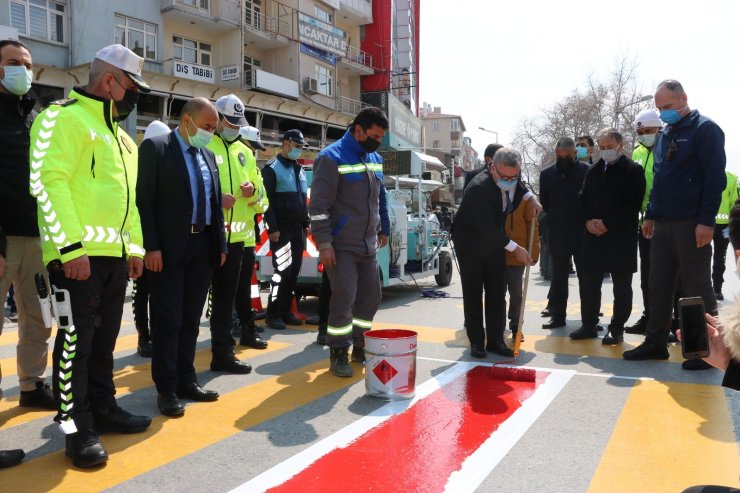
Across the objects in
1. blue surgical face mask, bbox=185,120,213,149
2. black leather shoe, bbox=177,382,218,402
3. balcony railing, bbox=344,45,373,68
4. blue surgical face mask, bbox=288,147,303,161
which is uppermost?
balcony railing, bbox=344,45,373,68

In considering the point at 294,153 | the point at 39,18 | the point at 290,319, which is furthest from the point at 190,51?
the point at 290,319

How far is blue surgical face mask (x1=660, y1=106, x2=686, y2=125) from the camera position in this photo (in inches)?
208

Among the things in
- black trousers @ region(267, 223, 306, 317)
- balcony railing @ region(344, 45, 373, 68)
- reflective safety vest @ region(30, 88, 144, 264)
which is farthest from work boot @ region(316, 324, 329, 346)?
balcony railing @ region(344, 45, 373, 68)

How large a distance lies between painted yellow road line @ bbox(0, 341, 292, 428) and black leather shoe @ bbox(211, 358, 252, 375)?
177 millimetres

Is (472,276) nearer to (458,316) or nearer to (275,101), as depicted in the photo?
(458,316)

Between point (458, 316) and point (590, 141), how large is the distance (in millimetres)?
2991

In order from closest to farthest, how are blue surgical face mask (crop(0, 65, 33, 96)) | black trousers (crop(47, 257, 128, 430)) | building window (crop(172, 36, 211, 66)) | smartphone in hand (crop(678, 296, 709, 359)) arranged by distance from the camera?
smartphone in hand (crop(678, 296, 709, 359))
black trousers (crop(47, 257, 128, 430))
blue surgical face mask (crop(0, 65, 33, 96))
building window (crop(172, 36, 211, 66))

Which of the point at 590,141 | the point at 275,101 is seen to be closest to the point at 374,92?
the point at 275,101

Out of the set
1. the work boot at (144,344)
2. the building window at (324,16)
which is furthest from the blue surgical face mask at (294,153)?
the building window at (324,16)

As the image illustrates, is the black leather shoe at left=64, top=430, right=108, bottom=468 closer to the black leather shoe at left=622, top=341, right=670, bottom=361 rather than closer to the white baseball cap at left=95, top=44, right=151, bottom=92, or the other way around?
the white baseball cap at left=95, top=44, right=151, bottom=92

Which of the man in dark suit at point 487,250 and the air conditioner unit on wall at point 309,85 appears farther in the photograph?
the air conditioner unit on wall at point 309,85

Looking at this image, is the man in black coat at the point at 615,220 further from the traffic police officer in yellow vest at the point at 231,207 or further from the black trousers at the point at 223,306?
the black trousers at the point at 223,306

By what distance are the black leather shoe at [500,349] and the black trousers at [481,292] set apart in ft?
0.15

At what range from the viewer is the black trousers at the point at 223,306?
505 cm
